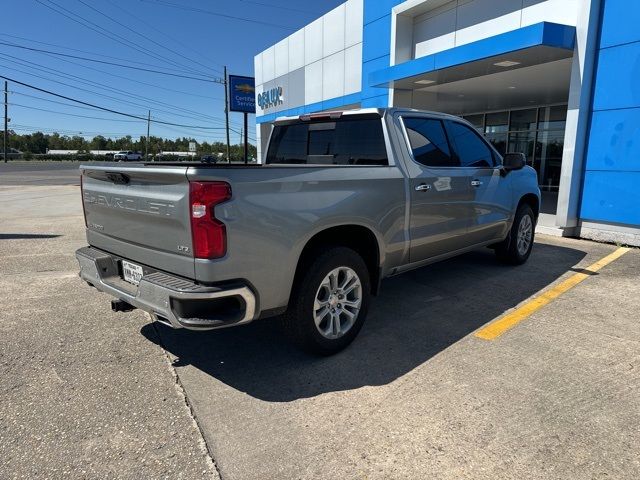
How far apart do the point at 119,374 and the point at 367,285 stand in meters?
1.96

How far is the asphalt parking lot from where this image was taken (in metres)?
2.39

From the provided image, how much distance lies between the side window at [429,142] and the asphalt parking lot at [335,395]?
146 cm

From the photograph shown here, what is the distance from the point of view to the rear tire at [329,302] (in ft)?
10.5

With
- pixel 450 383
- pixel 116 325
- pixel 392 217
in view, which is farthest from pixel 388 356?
pixel 116 325

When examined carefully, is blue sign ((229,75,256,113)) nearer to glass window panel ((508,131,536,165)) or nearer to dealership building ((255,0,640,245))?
dealership building ((255,0,640,245))

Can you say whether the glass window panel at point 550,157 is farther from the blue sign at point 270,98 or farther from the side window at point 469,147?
the side window at point 469,147

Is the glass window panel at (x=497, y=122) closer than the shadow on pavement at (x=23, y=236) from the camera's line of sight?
No

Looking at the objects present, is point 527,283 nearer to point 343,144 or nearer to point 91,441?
point 343,144

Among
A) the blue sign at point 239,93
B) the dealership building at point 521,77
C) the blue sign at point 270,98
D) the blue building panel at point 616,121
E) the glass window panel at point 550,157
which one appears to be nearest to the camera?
the blue building panel at point 616,121

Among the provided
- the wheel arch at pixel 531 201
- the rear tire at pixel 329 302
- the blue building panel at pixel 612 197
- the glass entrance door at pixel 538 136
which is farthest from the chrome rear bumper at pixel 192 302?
the glass entrance door at pixel 538 136

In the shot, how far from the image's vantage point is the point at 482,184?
16.5 feet

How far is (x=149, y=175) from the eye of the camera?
2.92m

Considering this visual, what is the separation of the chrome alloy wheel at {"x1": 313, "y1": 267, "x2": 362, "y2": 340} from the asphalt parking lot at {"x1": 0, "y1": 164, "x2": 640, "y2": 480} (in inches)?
9.3

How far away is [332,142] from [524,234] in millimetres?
3323
